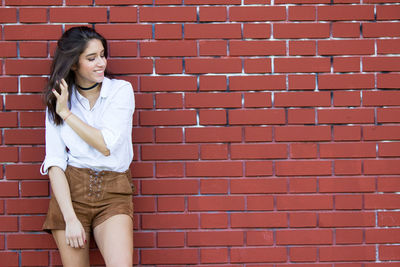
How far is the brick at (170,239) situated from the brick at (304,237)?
2.09 feet

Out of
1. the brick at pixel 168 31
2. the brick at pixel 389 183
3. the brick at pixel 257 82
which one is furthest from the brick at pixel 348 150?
the brick at pixel 168 31

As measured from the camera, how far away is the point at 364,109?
10.4ft

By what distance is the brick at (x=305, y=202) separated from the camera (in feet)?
10.4

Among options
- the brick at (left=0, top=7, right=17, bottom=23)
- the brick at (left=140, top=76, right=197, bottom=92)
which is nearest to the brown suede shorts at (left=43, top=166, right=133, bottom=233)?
the brick at (left=140, top=76, right=197, bottom=92)

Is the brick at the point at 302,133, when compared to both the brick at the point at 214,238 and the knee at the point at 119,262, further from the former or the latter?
the knee at the point at 119,262

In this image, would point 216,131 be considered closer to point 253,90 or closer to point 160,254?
point 253,90

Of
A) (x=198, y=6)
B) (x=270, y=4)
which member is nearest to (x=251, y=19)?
(x=270, y=4)

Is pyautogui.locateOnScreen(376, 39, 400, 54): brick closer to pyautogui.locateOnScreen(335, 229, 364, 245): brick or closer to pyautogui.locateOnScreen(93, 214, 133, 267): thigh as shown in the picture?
pyautogui.locateOnScreen(335, 229, 364, 245): brick

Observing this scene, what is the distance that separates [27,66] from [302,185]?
6.43 ft

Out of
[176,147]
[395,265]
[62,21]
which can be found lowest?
[395,265]

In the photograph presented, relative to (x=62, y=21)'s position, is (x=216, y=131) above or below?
below

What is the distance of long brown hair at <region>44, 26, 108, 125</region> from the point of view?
2.71m

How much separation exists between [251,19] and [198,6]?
0.36 m

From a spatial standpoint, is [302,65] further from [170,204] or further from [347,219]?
[170,204]
